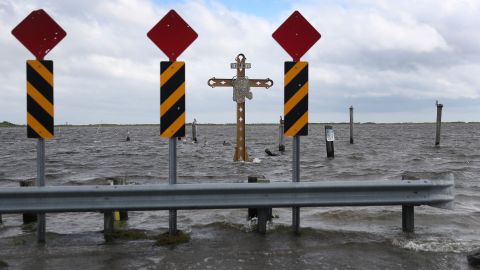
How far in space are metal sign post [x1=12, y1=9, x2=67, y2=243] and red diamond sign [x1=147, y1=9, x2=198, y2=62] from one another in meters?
1.05

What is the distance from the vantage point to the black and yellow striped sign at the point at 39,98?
205 inches

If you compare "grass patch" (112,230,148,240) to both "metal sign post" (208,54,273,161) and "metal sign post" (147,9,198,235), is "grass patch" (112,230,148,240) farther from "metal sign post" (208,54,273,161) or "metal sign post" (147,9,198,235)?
"metal sign post" (208,54,273,161)

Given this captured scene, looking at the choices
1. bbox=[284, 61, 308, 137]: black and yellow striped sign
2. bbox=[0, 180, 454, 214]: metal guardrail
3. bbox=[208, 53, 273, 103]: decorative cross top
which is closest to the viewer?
bbox=[0, 180, 454, 214]: metal guardrail

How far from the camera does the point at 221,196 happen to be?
514 cm

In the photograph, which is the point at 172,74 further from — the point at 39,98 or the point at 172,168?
the point at 39,98

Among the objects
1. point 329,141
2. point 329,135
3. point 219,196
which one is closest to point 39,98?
point 219,196

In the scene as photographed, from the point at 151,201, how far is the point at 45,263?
116 centimetres

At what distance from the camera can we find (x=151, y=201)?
5035 millimetres

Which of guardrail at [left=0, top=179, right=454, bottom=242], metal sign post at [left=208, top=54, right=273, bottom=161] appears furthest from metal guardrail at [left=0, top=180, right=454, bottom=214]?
metal sign post at [left=208, top=54, right=273, bottom=161]

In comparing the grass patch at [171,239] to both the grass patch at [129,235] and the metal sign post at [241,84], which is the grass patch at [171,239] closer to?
the grass patch at [129,235]

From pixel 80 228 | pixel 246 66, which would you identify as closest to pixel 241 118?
pixel 246 66

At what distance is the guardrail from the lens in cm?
493

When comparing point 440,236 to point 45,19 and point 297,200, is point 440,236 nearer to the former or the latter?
point 297,200

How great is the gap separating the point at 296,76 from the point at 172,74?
56.2 inches
